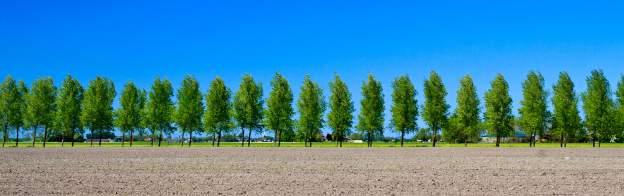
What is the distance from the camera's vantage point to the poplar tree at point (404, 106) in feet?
303

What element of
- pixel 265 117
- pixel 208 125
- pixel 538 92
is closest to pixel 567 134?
pixel 538 92

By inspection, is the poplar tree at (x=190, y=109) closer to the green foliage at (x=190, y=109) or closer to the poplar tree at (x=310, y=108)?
the green foliage at (x=190, y=109)

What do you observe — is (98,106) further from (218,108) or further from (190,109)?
(218,108)

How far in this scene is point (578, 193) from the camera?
1659 centimetres

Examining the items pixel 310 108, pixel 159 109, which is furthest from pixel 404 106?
pixel 159 109

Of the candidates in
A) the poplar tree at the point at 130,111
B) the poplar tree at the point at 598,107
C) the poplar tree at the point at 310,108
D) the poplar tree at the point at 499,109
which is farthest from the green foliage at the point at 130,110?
the poplar tree at the point at 598,107

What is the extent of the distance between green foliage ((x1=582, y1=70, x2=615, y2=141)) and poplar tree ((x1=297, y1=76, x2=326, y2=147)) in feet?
121

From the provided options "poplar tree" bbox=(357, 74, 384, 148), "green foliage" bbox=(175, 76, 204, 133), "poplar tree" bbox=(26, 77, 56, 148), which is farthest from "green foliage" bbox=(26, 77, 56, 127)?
"poplar tree" bbox=(357, 74, 384, 148)

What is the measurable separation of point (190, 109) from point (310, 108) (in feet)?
56.6

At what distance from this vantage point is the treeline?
9169cm

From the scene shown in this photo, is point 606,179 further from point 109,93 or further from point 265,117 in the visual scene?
point 109,93

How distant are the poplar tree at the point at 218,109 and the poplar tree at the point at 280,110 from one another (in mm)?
5866

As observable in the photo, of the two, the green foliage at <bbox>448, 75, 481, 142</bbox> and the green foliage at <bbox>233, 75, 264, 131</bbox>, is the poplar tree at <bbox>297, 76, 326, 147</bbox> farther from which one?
the green foliage at <bbox>448, 75, 481, 142</bbox>

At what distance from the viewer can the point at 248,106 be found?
305 feet
